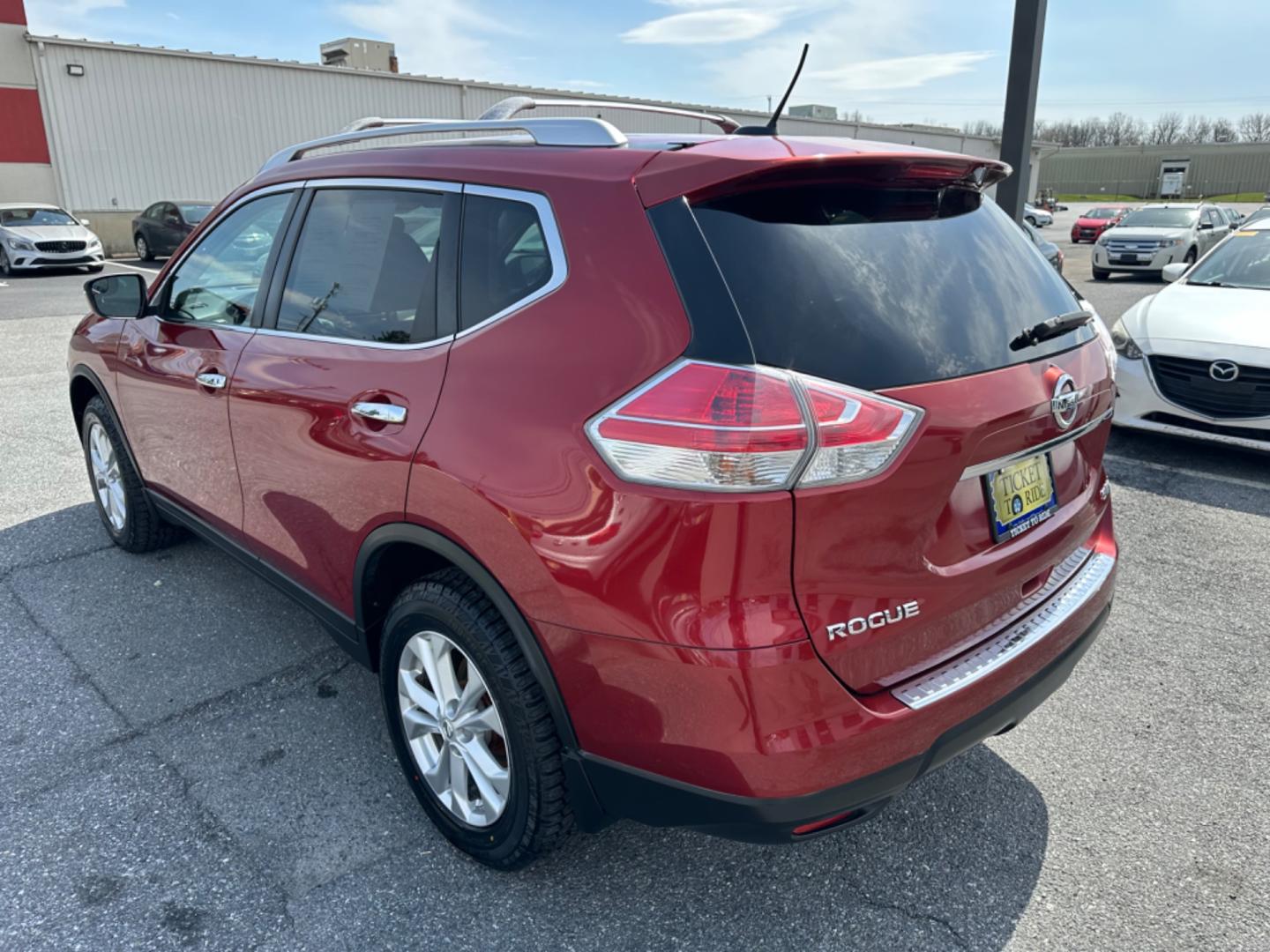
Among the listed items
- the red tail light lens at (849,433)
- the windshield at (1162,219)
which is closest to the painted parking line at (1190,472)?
the red tail light lens at (849,433)

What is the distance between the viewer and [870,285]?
200cm

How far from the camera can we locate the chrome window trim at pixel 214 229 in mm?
3118

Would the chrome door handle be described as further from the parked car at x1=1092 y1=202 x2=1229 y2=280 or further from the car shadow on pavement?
the parked car at x1=1092 y1=202 x2=1229 y2=280

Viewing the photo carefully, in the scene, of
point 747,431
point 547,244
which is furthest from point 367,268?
point 747,431

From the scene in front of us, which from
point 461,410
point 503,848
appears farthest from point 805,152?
point 503,848

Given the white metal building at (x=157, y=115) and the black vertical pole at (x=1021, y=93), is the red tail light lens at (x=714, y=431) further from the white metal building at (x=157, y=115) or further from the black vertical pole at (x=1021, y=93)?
the white metal building at (x=157, y=115)

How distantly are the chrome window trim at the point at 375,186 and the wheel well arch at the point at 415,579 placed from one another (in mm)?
473

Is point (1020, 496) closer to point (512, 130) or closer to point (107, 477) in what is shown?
point (512, 130)

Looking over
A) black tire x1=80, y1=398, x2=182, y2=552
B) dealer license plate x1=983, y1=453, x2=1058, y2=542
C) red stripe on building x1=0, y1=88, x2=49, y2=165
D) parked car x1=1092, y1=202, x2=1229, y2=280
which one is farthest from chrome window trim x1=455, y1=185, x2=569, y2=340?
red stripe on building x1=0, y1=88, x2=49, y2=165

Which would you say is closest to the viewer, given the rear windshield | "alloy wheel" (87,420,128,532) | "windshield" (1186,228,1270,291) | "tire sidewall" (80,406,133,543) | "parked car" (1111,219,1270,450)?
the rear windshield

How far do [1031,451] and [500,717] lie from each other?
1.43m

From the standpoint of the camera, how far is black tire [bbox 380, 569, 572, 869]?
214cm

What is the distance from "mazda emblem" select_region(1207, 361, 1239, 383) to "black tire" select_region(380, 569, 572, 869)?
5295 millimetres

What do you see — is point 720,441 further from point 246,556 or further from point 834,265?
point 246,556
